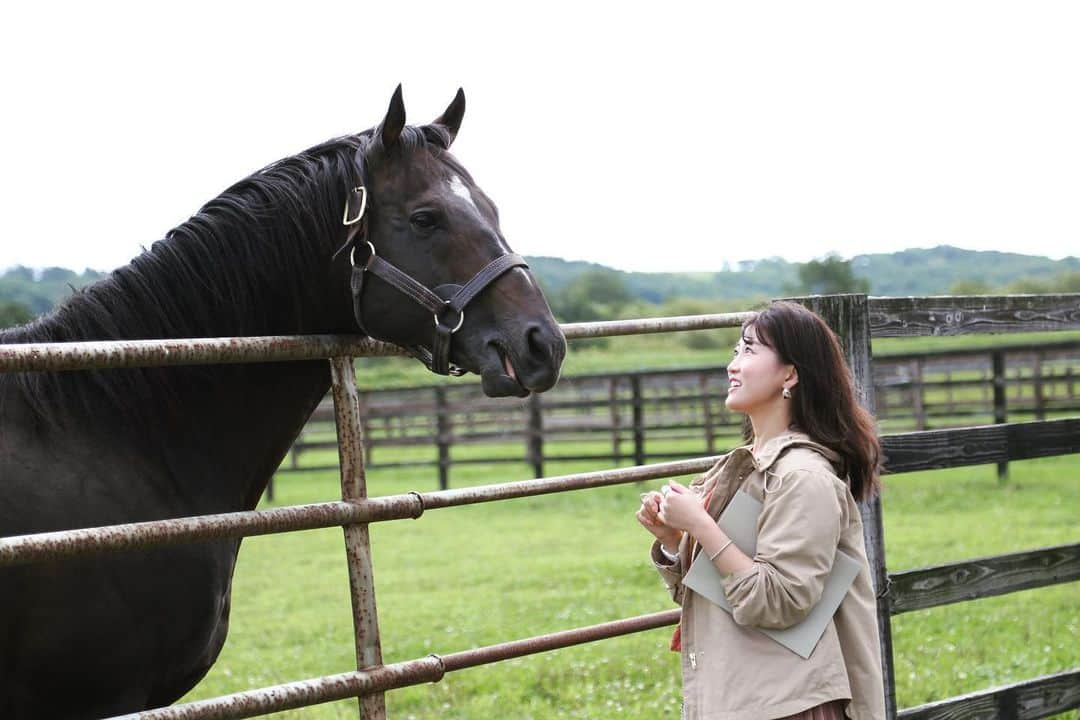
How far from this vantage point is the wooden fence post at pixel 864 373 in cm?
366

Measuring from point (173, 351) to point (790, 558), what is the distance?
55.0 inches

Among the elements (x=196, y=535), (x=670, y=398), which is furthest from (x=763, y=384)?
(x=670, y=398)

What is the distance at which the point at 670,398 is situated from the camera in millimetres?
16375

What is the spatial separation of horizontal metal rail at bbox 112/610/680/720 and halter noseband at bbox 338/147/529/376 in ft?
2.43

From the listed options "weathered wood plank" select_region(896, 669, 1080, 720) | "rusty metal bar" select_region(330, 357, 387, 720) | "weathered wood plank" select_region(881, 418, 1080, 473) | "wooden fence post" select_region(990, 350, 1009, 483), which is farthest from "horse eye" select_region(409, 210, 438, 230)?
"wooden fence post" select_region(990, 350, 1009, 483)

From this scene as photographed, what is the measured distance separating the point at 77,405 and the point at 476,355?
98 centimetres

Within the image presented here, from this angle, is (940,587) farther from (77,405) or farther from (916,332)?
(77,405)

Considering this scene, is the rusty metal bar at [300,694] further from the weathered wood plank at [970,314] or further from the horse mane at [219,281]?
the weathered wood plank at [970,314]

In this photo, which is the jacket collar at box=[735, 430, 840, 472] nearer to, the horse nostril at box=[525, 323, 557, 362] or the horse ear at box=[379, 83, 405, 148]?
the horse nostril at box=[525, 323, 557, 362]

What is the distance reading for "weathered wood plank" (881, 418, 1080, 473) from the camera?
385cm

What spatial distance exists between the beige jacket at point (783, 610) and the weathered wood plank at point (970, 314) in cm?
151

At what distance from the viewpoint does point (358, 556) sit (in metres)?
2.68

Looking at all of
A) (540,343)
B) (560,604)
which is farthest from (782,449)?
(560,604)

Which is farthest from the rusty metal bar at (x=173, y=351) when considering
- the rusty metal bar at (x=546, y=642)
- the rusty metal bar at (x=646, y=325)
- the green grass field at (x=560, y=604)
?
the green grass field at (x=560, y=604)
